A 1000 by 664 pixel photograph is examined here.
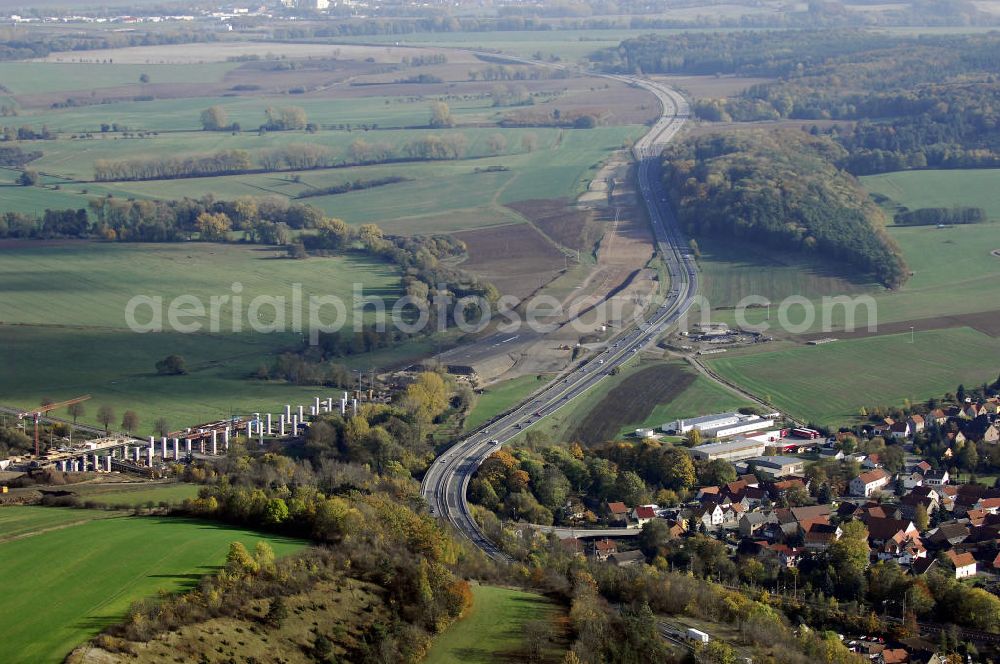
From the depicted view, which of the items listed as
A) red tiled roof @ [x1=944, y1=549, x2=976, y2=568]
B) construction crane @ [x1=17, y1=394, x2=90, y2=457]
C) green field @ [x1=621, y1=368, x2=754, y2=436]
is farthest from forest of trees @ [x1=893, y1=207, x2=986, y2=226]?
construction crane @ [x1=17, y1=394, x2=90, y2=457]

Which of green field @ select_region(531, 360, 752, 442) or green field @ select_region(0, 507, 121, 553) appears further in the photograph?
green field @ select_region(531, 360, 752, 442)

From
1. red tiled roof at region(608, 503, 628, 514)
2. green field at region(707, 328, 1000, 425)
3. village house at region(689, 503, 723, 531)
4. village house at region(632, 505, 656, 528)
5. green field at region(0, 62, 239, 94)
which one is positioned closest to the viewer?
village house at region(689, 503, 723, 531)

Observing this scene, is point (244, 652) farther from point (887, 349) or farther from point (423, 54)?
point (423, 54)

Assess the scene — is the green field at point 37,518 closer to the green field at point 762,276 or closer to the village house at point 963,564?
the village house at point 963,564

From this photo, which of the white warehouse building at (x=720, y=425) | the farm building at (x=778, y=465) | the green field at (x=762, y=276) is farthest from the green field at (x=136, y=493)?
the green field at (x=762, y=276)

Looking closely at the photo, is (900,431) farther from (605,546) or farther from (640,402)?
(605,546)

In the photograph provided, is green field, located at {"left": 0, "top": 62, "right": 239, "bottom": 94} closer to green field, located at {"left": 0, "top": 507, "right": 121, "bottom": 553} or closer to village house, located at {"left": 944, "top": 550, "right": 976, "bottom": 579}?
green field, located at {"left": 0, "top": 507, "right": 121, "bottom": 553}
